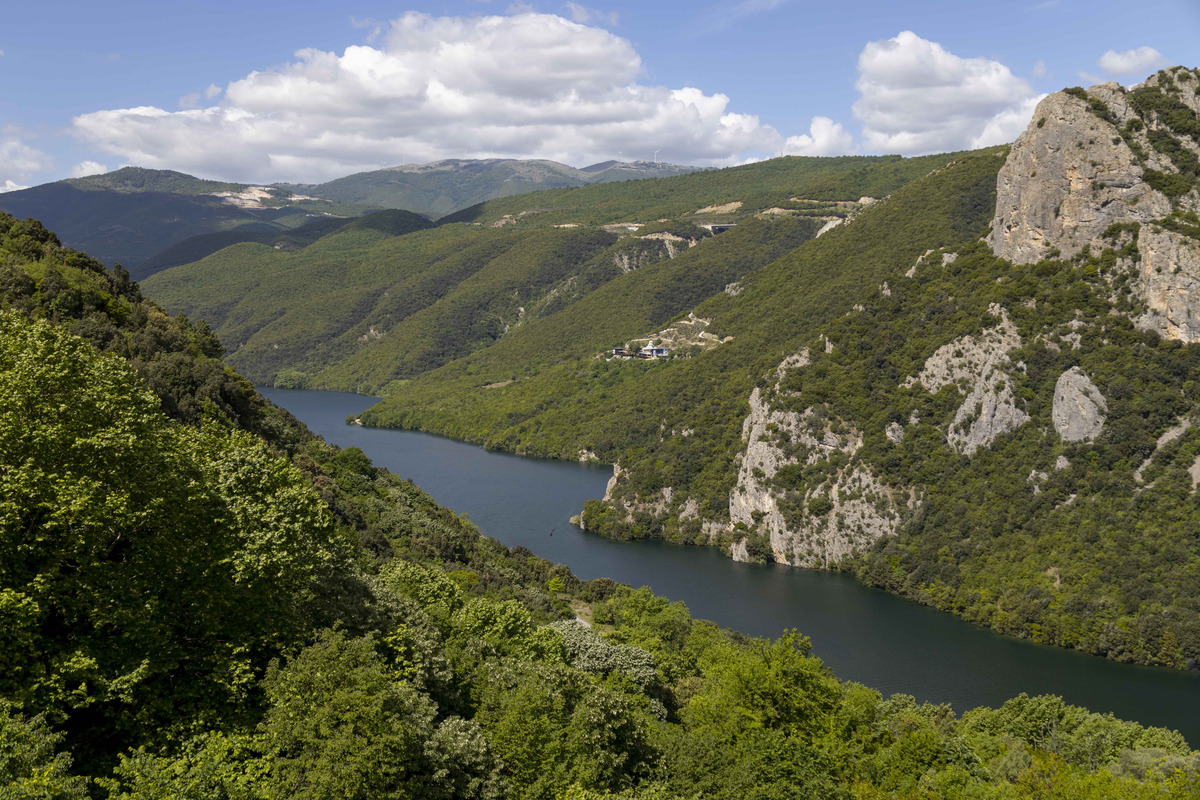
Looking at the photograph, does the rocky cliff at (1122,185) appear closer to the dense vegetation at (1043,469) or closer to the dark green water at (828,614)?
the dense vegetation at (1043,469)

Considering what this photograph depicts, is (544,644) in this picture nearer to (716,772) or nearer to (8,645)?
(716,772)

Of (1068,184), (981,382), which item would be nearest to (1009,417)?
(981,382)

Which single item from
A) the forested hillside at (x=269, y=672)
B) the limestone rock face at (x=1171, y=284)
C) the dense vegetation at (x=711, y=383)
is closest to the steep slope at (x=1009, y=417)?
the limestone rock face at (x=1171, y=284)

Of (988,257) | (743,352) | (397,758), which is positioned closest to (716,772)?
(397,758)

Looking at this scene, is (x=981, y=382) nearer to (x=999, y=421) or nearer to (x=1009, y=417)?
(x=999, y=421)

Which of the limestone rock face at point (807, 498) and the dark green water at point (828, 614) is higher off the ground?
the limestone rock face at point (807, 498)

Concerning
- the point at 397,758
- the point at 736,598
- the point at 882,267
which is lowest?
the point at 736,598

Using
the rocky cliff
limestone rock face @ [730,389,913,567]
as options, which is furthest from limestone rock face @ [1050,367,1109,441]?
limestone rock face @ [730,389,913,567]
